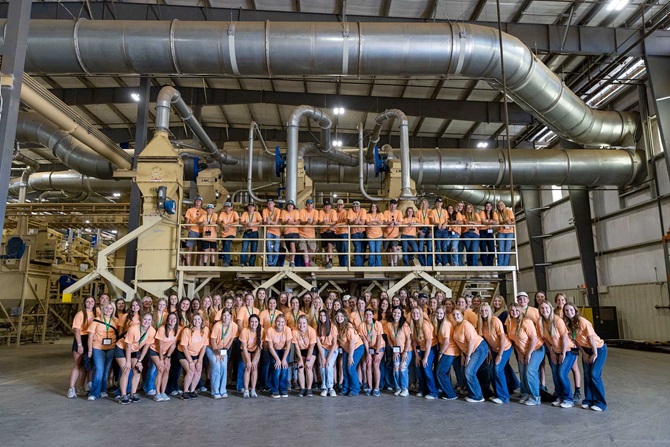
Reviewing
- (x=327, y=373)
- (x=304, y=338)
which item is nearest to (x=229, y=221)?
(x=304, y=338)

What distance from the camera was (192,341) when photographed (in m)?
7.26

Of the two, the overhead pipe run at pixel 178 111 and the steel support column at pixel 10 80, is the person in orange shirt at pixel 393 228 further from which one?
the steel support column at pixel 10 80

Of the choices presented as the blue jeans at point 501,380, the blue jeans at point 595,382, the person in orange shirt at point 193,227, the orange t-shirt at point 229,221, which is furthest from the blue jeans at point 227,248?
the blue jeans at point 595,382

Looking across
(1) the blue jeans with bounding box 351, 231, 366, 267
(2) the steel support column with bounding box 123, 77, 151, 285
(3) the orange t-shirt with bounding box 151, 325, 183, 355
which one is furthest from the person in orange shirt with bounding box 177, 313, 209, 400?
(2) the steel support column with bounding box 123, 77, 151, 285

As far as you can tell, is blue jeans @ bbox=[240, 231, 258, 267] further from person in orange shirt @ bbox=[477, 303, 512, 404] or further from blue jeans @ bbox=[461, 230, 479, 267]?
person in orange shirt @ bbox=[477, 303, 512, 404]

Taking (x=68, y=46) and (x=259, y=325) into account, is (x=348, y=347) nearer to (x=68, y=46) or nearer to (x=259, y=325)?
(x=259, y=325)

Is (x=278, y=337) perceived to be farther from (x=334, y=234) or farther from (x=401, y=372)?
(x=334, y=234)

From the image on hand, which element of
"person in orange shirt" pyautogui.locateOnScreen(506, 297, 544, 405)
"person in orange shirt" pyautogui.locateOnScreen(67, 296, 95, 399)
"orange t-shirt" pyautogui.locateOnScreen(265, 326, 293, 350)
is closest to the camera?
"person in orange shirt" pyautogui.locateOnScreen(506, 297, 544, 405)

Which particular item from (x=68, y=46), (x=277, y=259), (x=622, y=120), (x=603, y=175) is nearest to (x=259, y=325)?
(x=277, y=259)

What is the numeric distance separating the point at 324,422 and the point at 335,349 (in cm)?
178

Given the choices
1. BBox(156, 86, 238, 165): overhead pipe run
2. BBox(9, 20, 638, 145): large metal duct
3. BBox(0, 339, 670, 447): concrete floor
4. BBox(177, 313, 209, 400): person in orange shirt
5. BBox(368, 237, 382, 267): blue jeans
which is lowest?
BBox(0, 339, 670, 447): concrete floor

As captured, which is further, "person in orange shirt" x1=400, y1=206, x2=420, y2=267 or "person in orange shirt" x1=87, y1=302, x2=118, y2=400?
"person in orange shirt" x1=400, y1=206, x2=420, y2=267

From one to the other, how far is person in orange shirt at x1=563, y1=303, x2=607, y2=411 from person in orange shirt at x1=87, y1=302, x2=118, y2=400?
724 cm

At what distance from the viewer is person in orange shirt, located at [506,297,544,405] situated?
681 cm
